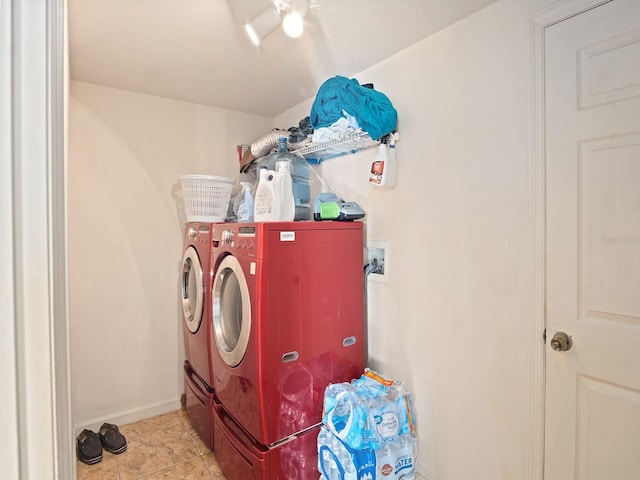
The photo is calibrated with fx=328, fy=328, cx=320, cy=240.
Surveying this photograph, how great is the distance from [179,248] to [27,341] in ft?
7.95

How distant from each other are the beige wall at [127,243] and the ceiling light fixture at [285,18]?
1.41 m

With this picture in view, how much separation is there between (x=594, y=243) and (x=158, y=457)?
2.66 meters

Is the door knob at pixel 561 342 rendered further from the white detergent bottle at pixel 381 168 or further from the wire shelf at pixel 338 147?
the wire shelf at pixel 338 147

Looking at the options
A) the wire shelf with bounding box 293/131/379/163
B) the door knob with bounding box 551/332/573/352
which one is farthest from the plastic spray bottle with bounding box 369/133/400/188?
the door knob with bounding box 551/332/573/352

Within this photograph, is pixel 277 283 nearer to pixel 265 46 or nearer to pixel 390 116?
pixel 390 116

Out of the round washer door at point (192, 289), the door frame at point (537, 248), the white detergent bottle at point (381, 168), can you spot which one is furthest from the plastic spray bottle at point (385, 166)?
the round washer door at point (192, 289)

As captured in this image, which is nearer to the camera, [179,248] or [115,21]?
[115,21]

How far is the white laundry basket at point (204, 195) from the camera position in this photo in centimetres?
227

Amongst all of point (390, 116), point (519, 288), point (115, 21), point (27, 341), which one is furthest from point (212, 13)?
point (519, 288)

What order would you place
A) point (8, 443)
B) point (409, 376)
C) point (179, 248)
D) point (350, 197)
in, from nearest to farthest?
1. point (8, 443)
2. point (409, 376)
3. point (350, 197)
4. point (179, 248)

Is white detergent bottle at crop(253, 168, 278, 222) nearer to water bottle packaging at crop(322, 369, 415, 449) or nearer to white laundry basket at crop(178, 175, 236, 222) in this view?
white laundry basket at crop(178, 175, 236, 222)

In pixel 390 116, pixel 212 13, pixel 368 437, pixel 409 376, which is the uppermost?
pixel 212 13

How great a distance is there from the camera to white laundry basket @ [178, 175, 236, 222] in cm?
227

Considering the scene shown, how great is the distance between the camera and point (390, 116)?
182 cm
